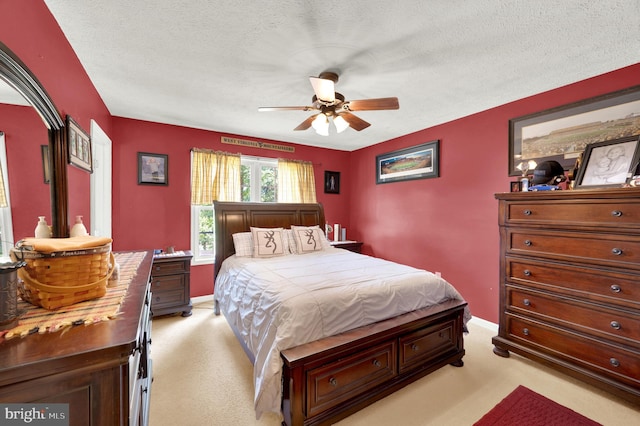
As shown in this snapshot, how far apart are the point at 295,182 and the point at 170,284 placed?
7.97 ft

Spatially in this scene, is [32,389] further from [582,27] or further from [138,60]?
[582,27]

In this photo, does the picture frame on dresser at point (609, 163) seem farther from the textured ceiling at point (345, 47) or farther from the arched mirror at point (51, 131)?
the arched mirror at point (51, 131)

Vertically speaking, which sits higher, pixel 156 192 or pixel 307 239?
pixel 156 192

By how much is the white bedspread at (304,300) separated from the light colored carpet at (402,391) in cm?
37

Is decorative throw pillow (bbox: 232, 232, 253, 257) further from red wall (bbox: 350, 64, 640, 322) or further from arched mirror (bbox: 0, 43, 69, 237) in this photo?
red wall (bbox: 350, 64, 640, 322)

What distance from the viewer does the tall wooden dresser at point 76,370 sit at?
26.1 inches

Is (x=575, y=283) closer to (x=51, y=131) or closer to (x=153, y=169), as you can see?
(x=51, y=131)

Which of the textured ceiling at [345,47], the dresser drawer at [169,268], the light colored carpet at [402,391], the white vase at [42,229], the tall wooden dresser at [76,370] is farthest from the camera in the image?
the dresser drawer at [169,268]

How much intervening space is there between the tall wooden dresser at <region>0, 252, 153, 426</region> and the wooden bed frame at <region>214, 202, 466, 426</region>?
0.97 metres

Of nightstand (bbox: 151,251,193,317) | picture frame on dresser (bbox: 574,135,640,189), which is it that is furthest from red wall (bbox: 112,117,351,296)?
picture frame on dresser (bbox: 574,135,640,189)

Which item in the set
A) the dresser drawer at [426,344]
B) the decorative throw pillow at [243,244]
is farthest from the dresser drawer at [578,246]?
the decorative throw pillow at [243,244]

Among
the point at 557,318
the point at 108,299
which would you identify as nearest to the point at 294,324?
the point at 108,299

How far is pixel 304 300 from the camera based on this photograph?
5.91 feet

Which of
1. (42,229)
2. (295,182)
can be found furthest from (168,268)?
(295,182)
